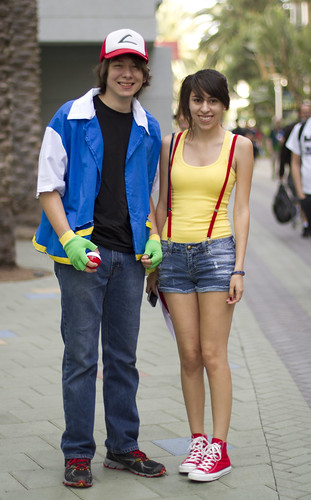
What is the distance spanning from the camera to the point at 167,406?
5.34m

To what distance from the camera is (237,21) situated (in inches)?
2559

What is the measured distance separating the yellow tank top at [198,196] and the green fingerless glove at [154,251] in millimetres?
113

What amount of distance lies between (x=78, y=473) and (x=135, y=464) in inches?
12.6

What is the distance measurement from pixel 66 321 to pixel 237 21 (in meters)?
63.7

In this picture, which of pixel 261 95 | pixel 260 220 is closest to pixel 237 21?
pixel 261 95

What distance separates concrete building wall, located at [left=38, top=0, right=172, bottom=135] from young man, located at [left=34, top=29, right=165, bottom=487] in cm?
1207

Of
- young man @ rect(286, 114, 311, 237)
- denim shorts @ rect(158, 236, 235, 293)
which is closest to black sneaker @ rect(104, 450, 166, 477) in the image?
denim shorts @ rect(158, 236, 235, 293)

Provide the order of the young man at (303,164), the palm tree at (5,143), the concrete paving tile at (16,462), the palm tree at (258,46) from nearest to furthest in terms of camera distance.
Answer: the concrete paving tile at (16,462), the young man at (303,164), the palm tree at (5,143), the palm tree at (258,46)

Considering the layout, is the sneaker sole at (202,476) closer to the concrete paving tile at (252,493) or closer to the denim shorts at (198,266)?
the concrete paving tile at (252,493)

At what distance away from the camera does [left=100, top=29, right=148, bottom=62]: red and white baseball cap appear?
3.92 m

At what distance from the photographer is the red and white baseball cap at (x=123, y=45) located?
154 inches

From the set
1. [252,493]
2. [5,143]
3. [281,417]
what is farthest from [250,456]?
[5,143]

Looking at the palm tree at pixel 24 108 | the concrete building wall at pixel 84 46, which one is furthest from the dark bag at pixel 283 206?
the concrete building wall at pixel 84 46

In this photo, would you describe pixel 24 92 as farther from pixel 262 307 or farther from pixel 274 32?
pixel 274 32
